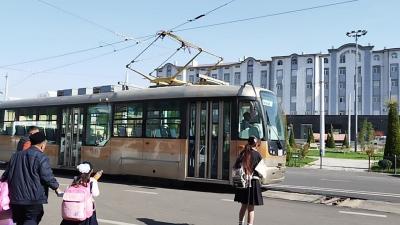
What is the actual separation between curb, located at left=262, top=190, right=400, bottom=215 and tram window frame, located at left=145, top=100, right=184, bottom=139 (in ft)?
11.0

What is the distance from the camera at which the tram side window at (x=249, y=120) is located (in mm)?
13297

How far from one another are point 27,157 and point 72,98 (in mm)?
12509

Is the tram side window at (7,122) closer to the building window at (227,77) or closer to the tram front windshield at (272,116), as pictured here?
the tram front windshield at (272,116)

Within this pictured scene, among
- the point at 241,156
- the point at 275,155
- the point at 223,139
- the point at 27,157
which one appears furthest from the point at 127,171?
the point at 27,157

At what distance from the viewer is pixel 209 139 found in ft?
44.9

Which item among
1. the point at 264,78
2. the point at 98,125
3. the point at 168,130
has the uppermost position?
the point at 264,78

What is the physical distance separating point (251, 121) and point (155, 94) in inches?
138

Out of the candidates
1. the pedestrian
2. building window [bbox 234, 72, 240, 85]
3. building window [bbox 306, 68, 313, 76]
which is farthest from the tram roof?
building window [bbox 234, 72, 240, 85]

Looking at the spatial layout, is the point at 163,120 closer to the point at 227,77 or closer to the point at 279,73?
the point at 279,73

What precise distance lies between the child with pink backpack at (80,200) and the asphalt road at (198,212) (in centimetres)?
→ 296

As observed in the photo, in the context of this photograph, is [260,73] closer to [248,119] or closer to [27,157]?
[248,119]

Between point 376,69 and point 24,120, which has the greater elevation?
point 376,69

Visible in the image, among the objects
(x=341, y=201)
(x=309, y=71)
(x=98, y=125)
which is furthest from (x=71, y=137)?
(x=309, y=71)

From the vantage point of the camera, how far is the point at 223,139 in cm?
1344
